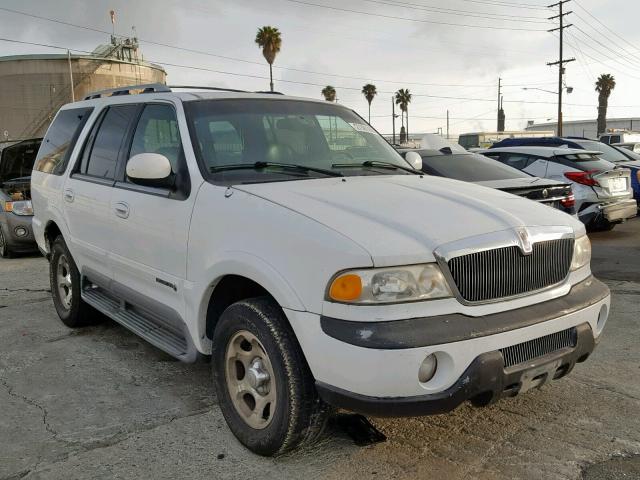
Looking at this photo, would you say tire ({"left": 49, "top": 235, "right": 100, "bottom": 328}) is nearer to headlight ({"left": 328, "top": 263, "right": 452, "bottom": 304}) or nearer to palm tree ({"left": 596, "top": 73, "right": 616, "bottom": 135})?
headlight ({"left": 328, "top": 263, "right": 452, "bottom": 304})

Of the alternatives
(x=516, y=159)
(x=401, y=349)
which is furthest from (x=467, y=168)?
(x=401, y=349)

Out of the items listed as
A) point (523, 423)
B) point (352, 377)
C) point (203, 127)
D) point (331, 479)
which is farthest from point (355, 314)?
point (203, 127)

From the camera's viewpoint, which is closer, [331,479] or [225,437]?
[331,479]

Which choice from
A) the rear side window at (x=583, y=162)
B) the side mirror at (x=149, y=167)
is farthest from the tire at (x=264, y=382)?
the rear side window at (x=583, y=162)

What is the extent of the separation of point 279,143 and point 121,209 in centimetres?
117

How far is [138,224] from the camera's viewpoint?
150 inches

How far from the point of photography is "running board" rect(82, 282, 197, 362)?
3.55 meters

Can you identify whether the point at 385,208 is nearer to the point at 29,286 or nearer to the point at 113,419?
the point at 113,419

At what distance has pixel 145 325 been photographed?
3.99 metres

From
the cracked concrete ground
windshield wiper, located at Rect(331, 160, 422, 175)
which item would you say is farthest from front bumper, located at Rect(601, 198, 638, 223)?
windshield wiper, located at Rect(331, 160, 422, 175)

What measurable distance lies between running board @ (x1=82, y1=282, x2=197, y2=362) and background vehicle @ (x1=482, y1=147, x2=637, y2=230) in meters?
7.44

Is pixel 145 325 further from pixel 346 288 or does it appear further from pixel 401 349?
pixel 401 349

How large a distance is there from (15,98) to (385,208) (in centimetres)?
6594

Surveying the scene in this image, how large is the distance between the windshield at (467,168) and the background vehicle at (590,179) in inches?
79.6
